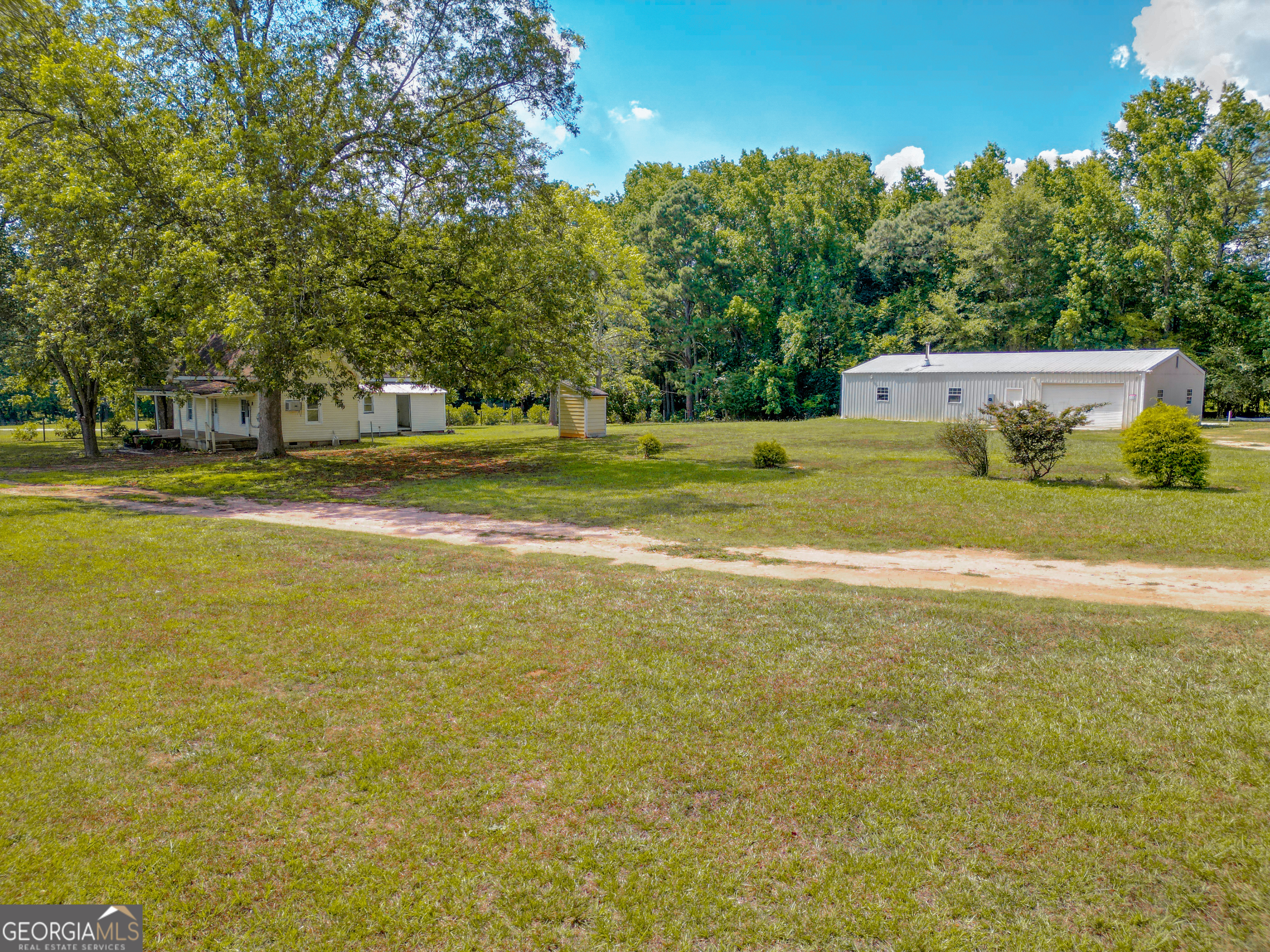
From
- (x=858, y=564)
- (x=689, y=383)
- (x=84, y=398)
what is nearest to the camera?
(x=858, y=564)

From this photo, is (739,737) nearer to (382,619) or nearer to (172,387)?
(382,619)

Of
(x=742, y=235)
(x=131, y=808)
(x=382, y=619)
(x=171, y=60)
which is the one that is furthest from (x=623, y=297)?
(x=131, y=808)

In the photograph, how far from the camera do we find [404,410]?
113 ft

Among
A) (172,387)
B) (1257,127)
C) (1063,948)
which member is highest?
(1257,127)

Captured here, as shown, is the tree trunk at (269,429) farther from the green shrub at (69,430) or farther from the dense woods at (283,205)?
the green shrub at (69,430)

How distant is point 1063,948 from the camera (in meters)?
2.76

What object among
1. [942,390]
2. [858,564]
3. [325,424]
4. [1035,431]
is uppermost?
[942,390]

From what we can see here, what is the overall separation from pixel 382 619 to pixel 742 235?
41.1 meters

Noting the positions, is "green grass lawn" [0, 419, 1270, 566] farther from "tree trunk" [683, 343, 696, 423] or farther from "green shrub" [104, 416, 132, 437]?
"tree trunk" [683, 343, 696, 423]

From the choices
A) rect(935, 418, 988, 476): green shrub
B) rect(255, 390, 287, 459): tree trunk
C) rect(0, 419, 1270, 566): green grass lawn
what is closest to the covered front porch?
rect(0, 419, 1270, 566): green grass lawn

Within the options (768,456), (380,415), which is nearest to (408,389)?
(380,415)

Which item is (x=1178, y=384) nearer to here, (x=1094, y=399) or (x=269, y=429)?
(x=1094, y=399)

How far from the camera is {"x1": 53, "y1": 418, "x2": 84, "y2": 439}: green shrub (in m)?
30.8

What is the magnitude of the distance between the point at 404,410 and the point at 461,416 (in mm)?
8075
